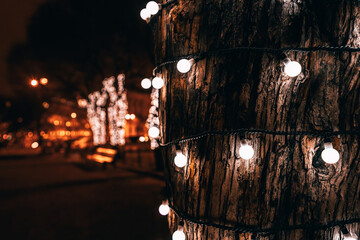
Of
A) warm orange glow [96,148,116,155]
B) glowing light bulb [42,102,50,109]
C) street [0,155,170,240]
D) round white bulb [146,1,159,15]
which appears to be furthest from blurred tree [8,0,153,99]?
glowing light bulb [42,102,50,109]

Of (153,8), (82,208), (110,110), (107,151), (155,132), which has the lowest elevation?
(155,132)

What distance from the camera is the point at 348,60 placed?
1166 millimetres

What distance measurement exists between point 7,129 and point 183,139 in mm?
46204

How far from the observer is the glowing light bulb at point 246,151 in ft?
3.73

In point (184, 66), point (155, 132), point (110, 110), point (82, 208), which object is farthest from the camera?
point (110, 110)

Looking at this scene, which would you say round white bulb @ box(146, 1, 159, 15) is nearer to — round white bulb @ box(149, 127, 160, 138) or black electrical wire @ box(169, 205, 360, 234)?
round white bulb @ box(149, 127, 160, 138)

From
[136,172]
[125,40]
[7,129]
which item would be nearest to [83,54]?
[125,40]

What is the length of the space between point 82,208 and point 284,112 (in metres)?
7.01

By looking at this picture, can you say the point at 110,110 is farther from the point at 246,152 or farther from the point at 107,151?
the point at 246,152

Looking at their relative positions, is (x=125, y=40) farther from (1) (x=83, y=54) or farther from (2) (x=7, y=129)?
(2) (x=7, y=129)

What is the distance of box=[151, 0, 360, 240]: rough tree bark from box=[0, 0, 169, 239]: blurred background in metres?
0.61

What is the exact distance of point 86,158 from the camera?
15.1 m

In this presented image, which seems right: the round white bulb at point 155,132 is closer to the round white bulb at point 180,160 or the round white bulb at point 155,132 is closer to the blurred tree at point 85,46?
the round white bulb at point 180,160

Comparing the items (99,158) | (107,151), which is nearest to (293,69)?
(107,151)
